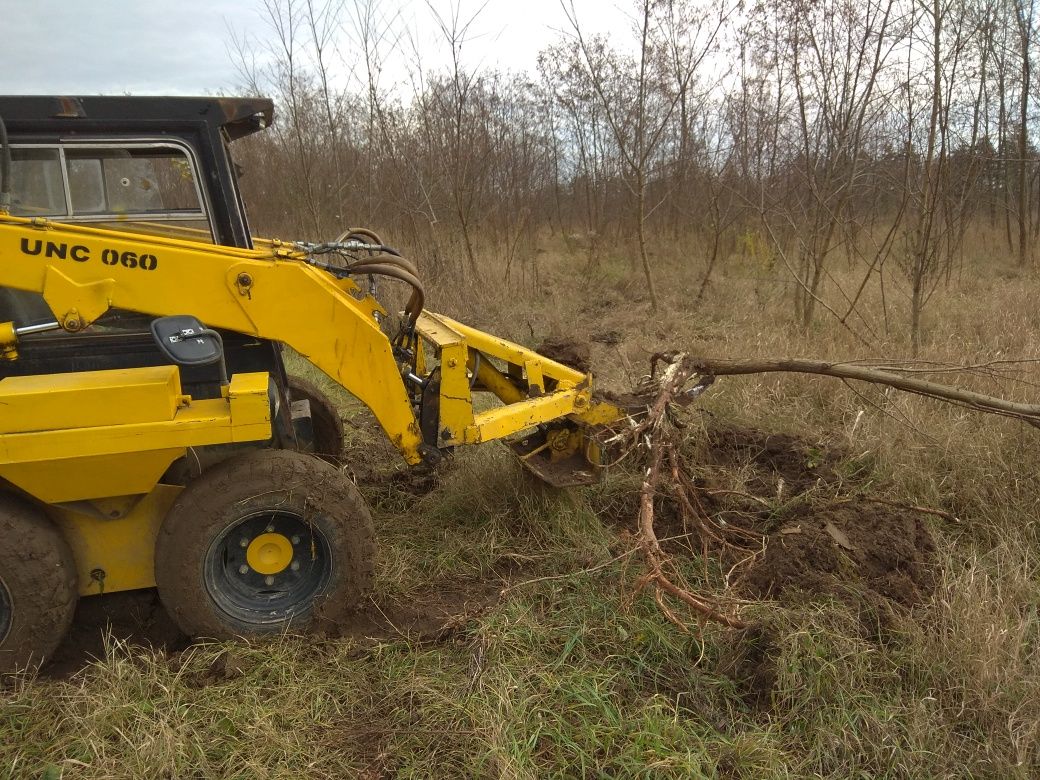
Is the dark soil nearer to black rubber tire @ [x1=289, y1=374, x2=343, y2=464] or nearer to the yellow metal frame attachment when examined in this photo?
black rubber tire @ [x1=289, y1=374, x2=343, y2=464]

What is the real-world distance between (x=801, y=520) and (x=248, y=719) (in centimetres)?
277

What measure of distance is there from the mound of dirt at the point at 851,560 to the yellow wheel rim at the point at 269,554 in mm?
2080

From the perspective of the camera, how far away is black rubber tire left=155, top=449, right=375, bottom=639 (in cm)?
282

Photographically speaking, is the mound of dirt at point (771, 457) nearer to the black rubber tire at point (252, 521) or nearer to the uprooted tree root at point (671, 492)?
the uprooted tree root at point (671, 492)

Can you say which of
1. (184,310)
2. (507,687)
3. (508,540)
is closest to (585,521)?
(508,540)

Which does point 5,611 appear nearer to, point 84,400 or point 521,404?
point 84,400

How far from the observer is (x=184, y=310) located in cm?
288

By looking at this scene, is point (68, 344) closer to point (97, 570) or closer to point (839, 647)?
point (97, 570)

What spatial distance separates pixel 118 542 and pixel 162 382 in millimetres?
779

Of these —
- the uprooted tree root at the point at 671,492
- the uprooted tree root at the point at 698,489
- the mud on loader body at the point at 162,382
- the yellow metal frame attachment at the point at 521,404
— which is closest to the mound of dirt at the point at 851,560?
the uprooted tree root at the point at 698,489

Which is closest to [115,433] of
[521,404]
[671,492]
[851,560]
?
[521,404]

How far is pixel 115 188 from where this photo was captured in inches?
116

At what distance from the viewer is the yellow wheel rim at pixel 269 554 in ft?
9.90

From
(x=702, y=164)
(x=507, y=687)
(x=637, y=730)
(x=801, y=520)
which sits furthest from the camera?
(x=702, y=164)
